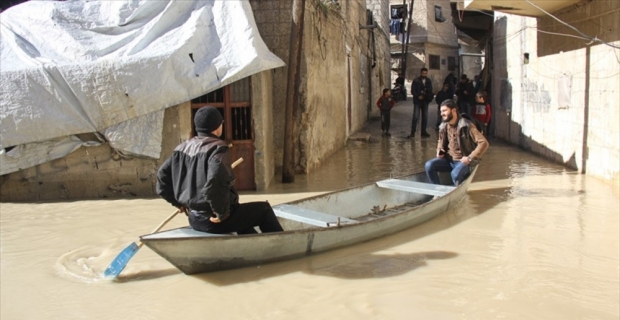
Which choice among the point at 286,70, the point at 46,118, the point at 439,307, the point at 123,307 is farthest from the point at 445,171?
the point at 46,118

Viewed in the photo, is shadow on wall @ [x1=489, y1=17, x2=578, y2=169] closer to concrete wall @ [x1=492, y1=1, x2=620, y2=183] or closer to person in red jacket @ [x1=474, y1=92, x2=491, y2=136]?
concrete wall @ [x1=492, y1=1, x2=620, y2=183]

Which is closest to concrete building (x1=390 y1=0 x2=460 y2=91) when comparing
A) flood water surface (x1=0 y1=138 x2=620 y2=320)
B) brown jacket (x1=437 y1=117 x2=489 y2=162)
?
brown jacket (x1=437 y1=117 x2=489 y2=162)

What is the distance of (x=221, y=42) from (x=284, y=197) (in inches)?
93.0

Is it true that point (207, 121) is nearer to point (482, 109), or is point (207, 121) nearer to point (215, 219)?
point (215, 219)

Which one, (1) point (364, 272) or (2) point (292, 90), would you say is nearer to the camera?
(1) point (364, 272)

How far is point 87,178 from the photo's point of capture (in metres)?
8.23

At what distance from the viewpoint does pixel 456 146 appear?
749 cm

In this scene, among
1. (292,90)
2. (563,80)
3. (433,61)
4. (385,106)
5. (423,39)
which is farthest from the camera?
(433,61)

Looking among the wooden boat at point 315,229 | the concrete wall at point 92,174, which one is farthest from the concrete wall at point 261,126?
the wooden boat at point 315,229

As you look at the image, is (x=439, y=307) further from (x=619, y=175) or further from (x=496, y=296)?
(x=619, y=175)

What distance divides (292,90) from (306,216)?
11.8ft

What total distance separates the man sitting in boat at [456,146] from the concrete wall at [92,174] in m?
3.57

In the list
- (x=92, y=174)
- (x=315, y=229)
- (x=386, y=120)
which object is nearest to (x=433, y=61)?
(x=386, y=120)

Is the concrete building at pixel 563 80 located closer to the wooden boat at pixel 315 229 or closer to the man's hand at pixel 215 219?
the wooden boat at pixel 315 229
